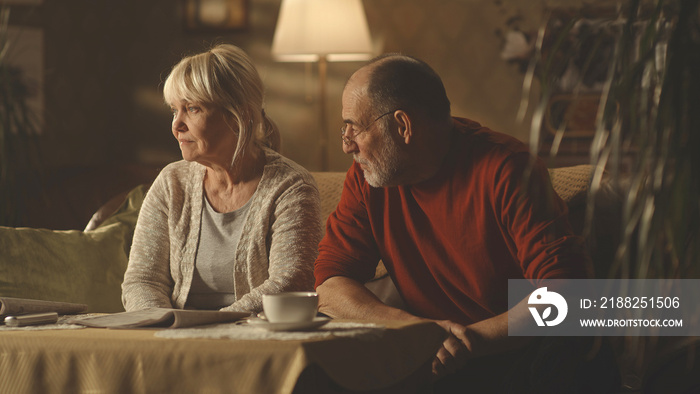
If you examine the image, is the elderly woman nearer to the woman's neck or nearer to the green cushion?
the woman's neck

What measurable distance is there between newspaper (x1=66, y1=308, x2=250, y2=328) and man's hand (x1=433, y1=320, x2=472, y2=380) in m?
0.49

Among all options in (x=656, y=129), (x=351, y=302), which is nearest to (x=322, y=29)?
(x=351, y=302)

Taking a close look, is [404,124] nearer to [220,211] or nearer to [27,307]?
[220,211]

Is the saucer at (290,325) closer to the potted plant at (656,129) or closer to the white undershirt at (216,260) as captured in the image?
the potted plant at (656,129)

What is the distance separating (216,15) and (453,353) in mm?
2764

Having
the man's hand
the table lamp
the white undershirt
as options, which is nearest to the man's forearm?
the man's hand

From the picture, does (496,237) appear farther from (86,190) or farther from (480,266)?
(86,190)

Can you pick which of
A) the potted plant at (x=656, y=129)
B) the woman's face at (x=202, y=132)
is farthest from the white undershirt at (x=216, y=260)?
the potted plant at (x=656, y=129)

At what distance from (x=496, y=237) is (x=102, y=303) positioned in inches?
50.8

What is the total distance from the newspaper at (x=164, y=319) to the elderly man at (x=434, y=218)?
18.9 inches

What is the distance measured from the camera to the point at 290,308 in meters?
1.23

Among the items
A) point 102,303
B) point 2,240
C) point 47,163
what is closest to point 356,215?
point 102,303

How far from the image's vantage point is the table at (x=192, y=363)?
111cm

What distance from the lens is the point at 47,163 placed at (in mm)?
3725
